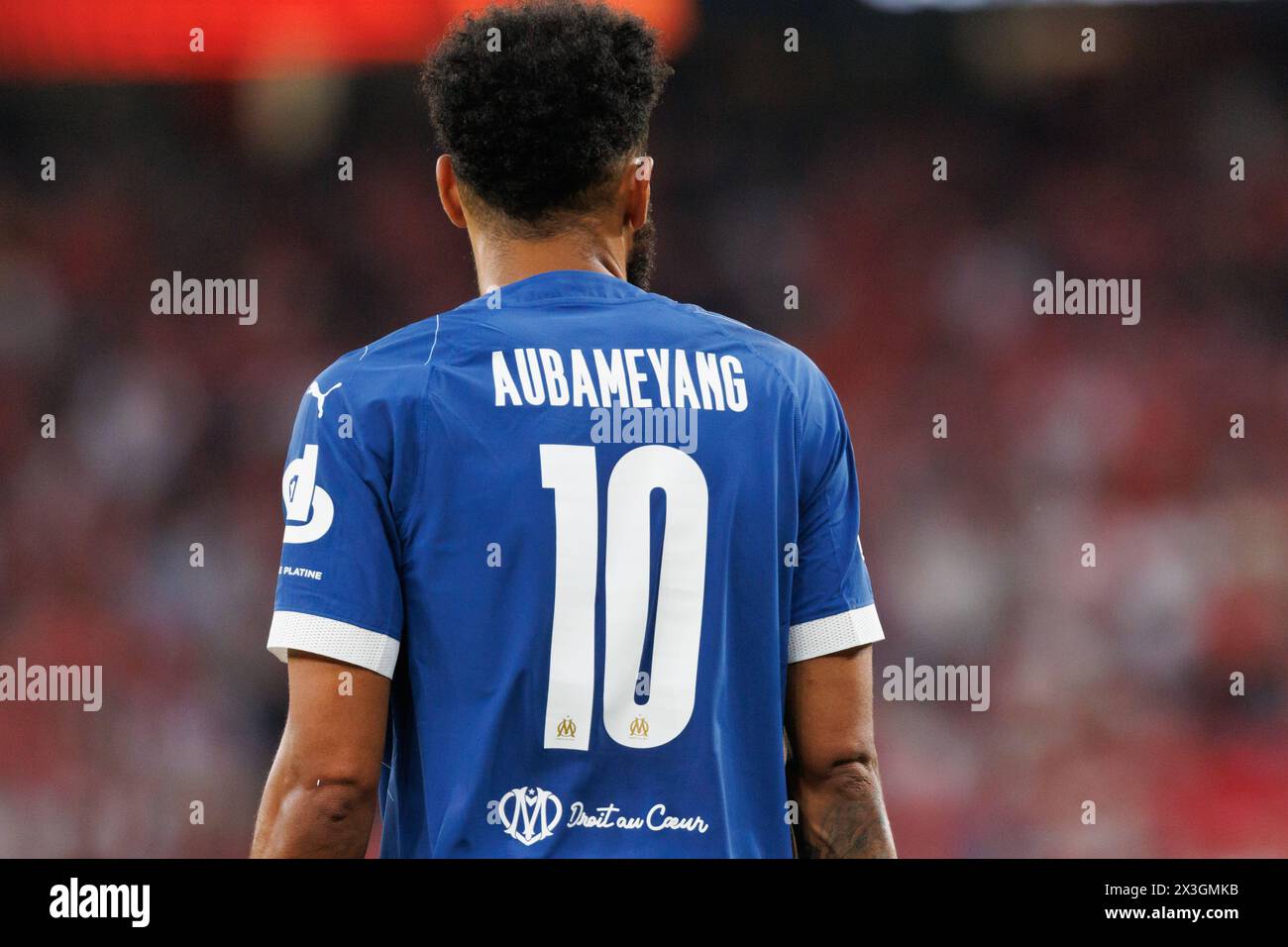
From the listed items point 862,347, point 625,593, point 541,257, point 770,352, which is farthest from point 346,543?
point 862,347

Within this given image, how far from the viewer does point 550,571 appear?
1404 mm

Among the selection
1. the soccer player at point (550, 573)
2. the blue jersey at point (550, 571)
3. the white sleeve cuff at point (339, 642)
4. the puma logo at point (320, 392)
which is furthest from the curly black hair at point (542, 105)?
the white sleeve cuff at point (339, 642)

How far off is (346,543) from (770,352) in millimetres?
532

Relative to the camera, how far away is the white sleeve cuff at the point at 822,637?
1548 mm

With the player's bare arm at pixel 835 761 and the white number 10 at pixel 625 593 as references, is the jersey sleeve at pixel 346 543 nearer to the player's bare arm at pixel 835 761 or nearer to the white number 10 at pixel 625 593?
the white number 10 at pixel 625 593

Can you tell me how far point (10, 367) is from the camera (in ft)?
21.7

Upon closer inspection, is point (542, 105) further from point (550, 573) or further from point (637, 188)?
point (550, 573)

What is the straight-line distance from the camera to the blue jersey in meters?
1.40

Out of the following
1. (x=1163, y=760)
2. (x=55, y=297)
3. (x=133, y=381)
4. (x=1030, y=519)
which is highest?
(x=55, y=297)

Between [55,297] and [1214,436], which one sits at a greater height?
[55,297]

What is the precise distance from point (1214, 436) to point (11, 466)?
616 centimetres

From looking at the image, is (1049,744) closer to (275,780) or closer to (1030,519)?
(1030,519)

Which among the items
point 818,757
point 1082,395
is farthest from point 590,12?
point 1082,395

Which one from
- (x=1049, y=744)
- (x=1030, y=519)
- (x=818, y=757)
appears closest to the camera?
(x=818, y=757)
